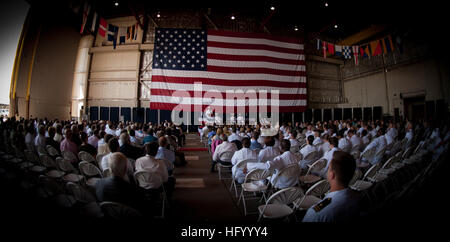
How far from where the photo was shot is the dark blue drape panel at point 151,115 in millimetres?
16203

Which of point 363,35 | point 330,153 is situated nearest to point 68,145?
point 330,153

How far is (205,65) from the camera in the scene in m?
14.5

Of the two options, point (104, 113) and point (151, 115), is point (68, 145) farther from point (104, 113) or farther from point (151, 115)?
point (104, 113)

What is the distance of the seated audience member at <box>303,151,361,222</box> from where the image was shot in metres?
1.27

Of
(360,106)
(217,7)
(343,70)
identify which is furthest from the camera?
(343,70)

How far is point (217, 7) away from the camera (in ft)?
51.6

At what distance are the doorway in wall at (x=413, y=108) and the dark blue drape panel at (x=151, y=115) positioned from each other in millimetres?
18521

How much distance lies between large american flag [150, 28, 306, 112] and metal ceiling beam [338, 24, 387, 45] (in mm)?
8712

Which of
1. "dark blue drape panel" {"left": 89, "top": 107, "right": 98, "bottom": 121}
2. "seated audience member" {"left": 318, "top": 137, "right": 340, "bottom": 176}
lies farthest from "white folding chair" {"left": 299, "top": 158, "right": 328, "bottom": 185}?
"dark blue drape panel" {"left": 89, "top": 107, "right": 98, "bottom": 121}

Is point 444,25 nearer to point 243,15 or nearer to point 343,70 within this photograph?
point 243,15

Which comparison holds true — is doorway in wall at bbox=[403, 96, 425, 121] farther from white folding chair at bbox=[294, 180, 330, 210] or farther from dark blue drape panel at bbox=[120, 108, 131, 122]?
dark blue drape panel at bbox=[120, 108, 131, 122]

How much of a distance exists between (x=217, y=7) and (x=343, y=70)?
1362 cm

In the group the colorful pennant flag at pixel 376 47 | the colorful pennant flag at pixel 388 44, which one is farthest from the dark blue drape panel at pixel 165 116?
the colorful pennant flag at pixel 388 44
